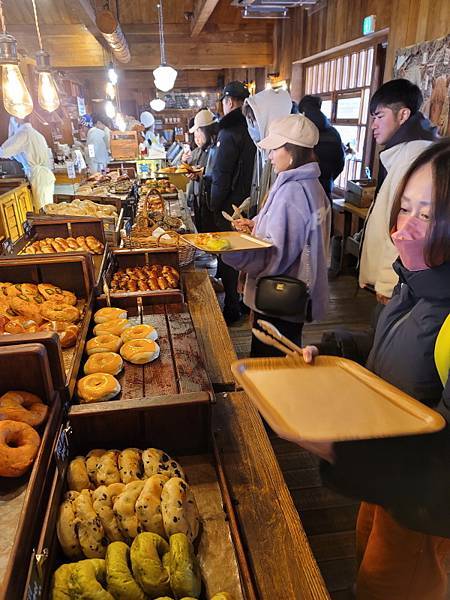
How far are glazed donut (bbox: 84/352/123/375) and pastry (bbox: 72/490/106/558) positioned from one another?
1.79ft

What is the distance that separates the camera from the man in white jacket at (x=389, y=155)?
2.51 m

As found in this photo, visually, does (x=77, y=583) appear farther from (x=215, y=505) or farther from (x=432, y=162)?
(x=432, y=162)

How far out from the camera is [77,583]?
0.96 metres

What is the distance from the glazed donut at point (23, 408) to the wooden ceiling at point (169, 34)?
29.7ft

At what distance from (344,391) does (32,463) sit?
85 centimetres

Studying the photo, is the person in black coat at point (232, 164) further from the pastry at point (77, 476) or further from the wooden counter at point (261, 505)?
the pastry at point (77, 476)

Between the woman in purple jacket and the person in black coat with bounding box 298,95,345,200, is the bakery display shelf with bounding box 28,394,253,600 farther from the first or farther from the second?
the person in black coat with bounding box 298,95,345,200

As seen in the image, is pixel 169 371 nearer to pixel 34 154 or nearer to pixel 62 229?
pixel 62 229

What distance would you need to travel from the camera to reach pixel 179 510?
111 cm

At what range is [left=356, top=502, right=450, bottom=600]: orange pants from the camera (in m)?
1.32

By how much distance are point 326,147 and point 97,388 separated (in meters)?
4.09

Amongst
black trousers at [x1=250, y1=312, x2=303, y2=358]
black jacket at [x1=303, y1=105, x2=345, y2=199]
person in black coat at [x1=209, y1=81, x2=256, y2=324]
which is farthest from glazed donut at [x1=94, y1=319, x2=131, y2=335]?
black jacket at [x1=303, y1=105, x2=345, y2=199]

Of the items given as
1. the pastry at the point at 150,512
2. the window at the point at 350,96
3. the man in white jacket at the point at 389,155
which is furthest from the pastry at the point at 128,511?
the window at the point at 350,96

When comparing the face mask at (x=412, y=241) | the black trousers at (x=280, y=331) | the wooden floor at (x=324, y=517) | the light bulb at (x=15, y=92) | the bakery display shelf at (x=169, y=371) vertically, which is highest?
the light bulb at (x=15, y=92)
